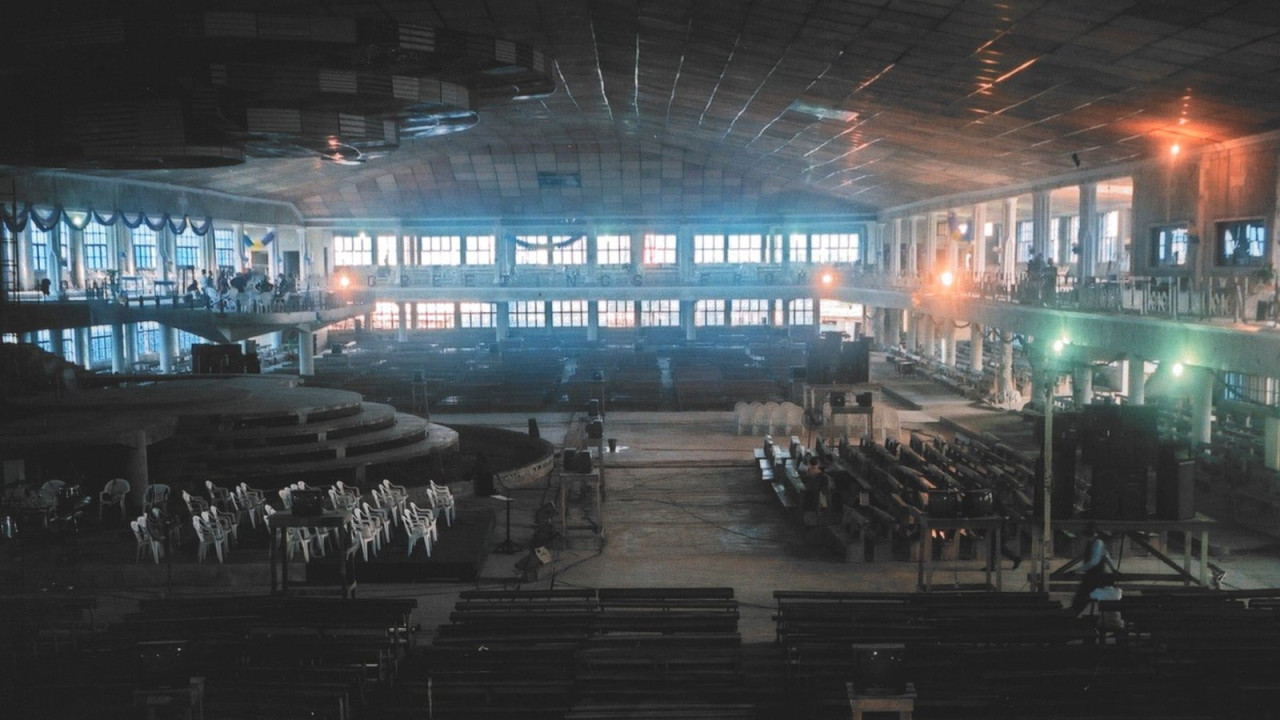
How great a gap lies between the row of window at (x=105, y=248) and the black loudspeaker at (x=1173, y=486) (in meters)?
28.6

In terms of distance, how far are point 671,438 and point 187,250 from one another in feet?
81.2

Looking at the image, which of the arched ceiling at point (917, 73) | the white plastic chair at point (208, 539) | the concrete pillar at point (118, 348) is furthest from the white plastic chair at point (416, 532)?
the concrete pillar at point (118, 348)

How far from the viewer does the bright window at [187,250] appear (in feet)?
144

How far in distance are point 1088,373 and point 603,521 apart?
1479 centimetres

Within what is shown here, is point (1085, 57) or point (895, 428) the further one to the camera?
point (895, 428)

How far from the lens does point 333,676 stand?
10180 mm

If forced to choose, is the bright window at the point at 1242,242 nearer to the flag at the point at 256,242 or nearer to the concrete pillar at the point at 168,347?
the concrete pillar at the point at 168,347

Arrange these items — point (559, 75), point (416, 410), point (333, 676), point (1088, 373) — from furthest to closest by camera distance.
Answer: point (416, 410) < point (559, 75) < point (1088, 373) < point (333, 676)

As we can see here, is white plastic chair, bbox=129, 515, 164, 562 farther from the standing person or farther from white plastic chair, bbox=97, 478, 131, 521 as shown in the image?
the standing person

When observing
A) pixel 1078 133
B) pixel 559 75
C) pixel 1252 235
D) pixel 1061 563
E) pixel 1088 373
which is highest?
pixel 559 75

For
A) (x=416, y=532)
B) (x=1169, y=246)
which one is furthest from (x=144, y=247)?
(x=1169, y=246)

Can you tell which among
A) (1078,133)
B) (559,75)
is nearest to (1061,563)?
(1078,133)

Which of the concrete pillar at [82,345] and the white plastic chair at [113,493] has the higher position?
the concrete pillar at [82,345]

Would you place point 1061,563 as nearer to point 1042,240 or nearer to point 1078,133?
point 1078,133
